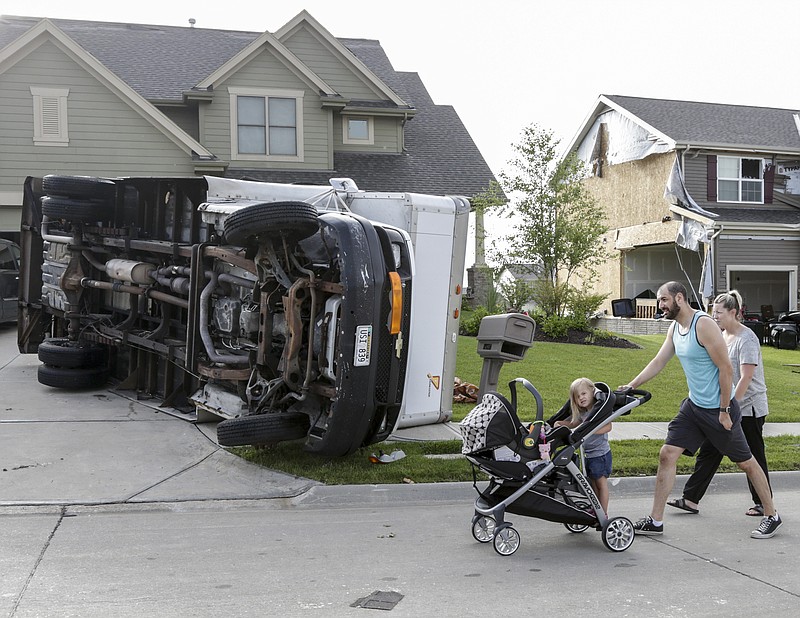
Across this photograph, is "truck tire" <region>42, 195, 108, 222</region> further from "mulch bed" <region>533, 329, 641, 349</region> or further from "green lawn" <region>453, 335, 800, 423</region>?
"mulch bed" <region>533, 329, 641, 349</region>

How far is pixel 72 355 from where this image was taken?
1097cm

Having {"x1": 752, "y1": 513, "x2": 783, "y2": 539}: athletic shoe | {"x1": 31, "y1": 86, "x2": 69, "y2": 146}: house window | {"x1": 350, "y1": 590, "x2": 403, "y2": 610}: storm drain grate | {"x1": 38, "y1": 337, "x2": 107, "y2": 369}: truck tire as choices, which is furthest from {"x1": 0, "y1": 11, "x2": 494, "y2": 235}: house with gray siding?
{"x1": 350, "y1": 590, "x2": 403, "y2": 610}: storm drain grate

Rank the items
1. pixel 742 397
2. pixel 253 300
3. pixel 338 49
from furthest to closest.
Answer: pixel 338 49 < pixel 253 300 < pixel 742 397

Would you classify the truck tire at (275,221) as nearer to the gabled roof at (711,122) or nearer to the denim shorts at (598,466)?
the denim shorts at (598,466)

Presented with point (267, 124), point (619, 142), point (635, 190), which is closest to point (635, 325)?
point (635, 190)

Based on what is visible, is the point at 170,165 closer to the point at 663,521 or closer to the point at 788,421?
the point at 788,421

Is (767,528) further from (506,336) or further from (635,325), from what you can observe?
(635,325)

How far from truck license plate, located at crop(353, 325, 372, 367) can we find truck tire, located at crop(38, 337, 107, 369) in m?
5.36

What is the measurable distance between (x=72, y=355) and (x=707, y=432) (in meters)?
7.81

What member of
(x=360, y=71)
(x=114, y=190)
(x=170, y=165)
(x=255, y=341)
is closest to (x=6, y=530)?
(x=255, y=341)

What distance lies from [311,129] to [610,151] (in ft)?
43.5

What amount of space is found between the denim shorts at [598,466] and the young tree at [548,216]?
1351cm

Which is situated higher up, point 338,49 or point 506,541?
point 338,49

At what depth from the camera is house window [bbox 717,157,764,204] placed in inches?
1101
